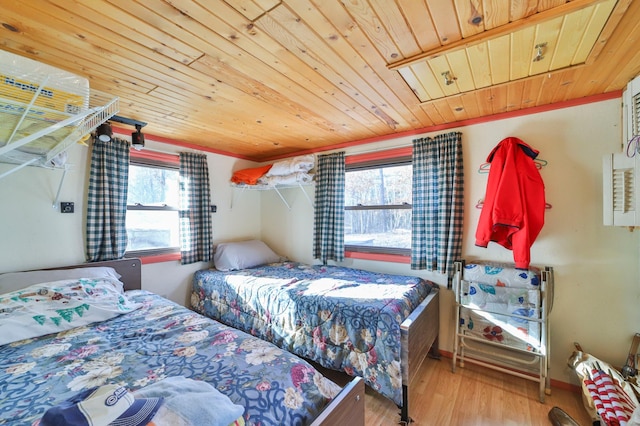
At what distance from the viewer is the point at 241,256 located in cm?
311

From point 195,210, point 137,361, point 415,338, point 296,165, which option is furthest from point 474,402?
point 195,210

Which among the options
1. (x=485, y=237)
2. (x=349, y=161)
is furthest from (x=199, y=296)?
(x=485, y=237)

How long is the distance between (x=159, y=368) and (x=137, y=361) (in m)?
0.14

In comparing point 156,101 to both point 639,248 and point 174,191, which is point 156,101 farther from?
point 639,248

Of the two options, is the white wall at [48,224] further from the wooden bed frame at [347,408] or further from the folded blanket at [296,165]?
the wooden bed frame at [347,408]

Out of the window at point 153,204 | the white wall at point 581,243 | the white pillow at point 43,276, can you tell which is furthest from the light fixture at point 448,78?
the white pillow at point 43,276

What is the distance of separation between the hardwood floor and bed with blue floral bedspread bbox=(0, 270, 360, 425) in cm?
103

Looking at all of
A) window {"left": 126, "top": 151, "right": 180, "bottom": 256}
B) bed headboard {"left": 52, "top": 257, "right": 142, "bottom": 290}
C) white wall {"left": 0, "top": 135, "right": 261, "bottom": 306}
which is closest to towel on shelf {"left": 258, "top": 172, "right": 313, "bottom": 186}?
window {"left": 126, "top": 151, "right": 180, "bottom": 256}

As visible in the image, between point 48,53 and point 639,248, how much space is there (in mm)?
3827

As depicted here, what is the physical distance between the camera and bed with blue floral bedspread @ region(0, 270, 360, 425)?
3.00 ft

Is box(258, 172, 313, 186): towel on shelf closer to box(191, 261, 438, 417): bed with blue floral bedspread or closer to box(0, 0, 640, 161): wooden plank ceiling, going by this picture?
box(0, 0, 640, 161): wooden plank ceiling

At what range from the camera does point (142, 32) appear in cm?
120

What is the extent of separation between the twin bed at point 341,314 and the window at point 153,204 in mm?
617

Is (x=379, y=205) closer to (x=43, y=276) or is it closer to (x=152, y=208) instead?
(x=152, y=208)
